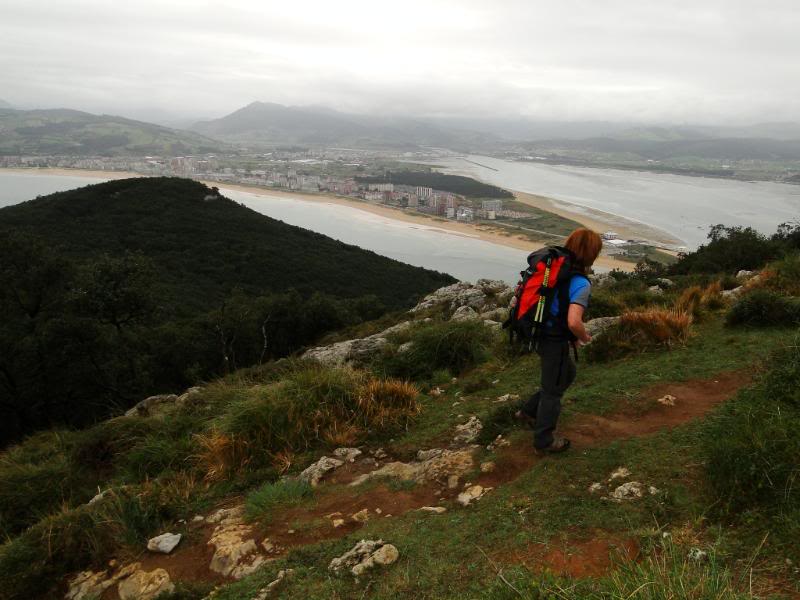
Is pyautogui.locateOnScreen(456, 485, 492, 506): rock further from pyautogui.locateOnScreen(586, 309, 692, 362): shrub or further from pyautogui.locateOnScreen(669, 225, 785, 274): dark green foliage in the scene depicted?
pyautogui.locateOnScreen(669, 225, 785, 274): dark green foliage

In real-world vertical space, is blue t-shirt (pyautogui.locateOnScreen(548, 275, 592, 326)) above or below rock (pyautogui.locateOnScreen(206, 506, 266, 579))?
above

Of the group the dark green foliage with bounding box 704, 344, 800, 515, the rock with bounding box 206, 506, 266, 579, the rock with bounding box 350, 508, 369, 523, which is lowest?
the rock with bounding box 206, 506, 266, 579

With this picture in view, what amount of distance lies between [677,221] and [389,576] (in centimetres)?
5546

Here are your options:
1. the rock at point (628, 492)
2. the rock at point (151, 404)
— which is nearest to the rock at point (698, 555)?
the rock at point (628, 492)

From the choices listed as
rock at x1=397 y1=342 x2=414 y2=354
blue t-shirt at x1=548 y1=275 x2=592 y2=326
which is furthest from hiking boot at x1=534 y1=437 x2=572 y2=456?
rock at x1=397 y1=342 x2=414 y2=354

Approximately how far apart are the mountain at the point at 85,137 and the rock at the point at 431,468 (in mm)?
149635

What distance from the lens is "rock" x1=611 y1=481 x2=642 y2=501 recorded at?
112 inches

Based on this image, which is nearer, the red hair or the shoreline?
the red hair

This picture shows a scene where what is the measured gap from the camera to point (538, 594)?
2035 millimetres

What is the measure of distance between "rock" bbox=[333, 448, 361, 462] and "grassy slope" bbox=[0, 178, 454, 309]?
1054 inches

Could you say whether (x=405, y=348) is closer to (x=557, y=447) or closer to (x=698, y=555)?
(x=557, y=447)

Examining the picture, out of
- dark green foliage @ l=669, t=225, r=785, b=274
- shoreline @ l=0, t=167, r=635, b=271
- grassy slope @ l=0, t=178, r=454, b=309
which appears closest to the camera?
dark green foliage @ l=669, t=225, r=785, b=274

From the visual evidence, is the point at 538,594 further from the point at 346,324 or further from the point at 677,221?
the point at 677,221

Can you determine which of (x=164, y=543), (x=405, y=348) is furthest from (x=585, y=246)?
(x=405, y=348)
